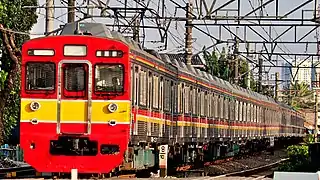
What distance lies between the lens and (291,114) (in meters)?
57.2

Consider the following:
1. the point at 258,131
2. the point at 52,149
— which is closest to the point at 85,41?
the point at 52,149

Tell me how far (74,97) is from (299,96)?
73.9 m

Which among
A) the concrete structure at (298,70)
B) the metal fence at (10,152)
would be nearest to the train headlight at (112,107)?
the metal fence at (10,152)

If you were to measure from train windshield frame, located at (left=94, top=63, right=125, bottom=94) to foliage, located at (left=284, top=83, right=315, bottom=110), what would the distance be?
5934 centimetres

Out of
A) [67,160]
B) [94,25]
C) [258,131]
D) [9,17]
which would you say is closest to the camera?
[67,160]

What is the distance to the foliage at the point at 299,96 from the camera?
77688 mm

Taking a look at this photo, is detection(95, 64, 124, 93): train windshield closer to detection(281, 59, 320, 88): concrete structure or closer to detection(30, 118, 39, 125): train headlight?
detection(30, 118, 39, 125): train headlight

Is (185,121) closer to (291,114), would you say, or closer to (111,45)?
(111,45)

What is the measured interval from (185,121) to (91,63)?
24.8 feet

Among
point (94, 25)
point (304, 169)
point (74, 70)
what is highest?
point (94, 25)

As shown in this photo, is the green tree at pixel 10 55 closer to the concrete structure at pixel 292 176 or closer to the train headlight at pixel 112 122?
the train headlight at pixel 112 122

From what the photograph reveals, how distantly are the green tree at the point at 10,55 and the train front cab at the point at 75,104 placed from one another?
5594 mm

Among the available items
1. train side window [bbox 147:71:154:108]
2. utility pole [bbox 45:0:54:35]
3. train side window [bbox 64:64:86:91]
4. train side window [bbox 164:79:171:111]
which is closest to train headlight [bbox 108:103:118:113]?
train side window [bbox 64:64:86:91]

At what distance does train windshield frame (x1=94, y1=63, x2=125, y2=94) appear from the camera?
1479 cm
